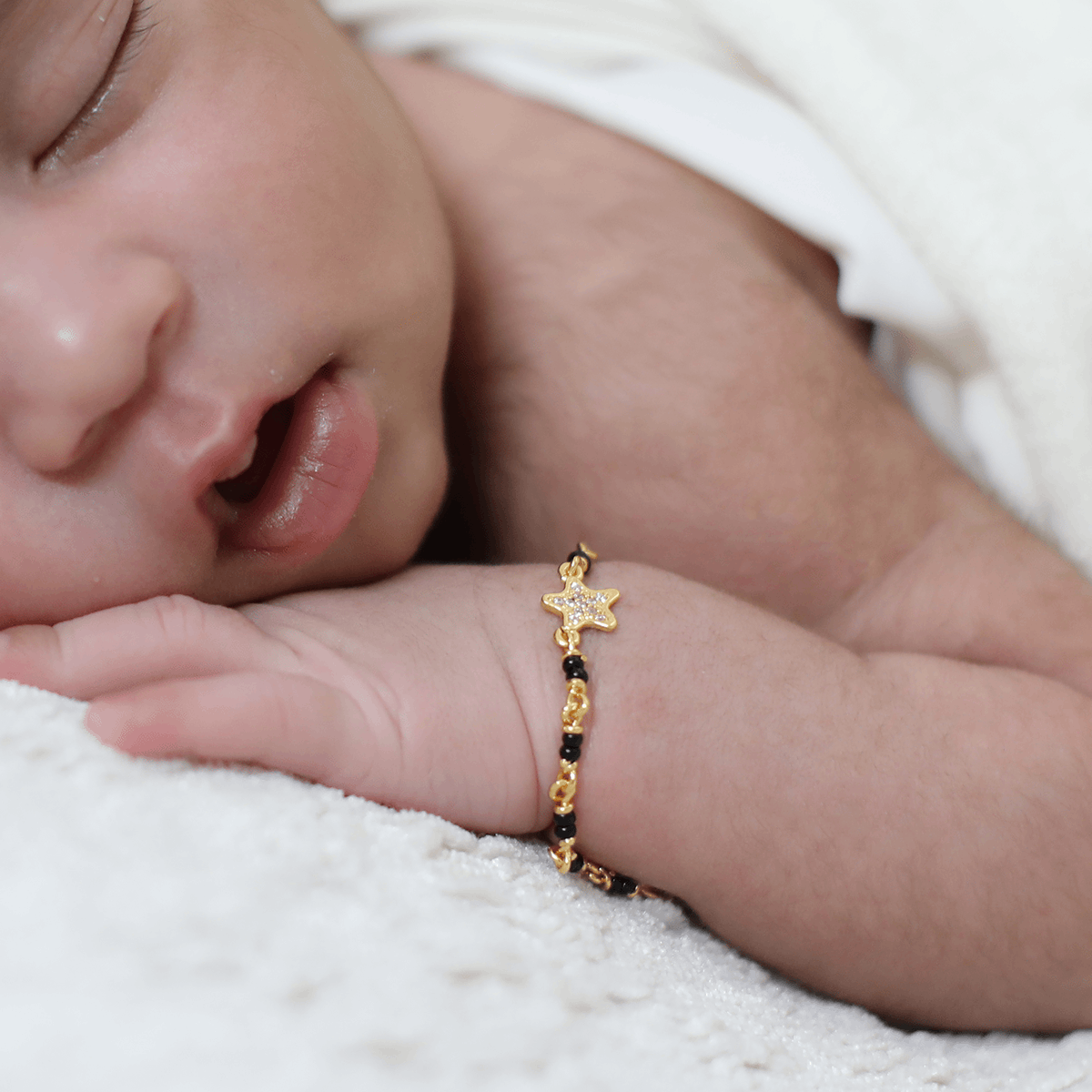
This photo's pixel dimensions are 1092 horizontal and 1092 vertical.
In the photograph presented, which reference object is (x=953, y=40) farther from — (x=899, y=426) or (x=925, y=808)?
(x=925, y=808)

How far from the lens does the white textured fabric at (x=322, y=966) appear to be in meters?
0.39

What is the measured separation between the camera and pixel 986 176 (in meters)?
0.87

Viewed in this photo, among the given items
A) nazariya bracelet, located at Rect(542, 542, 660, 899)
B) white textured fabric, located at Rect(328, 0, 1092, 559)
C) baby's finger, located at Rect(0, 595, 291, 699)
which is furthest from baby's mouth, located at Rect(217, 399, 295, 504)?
white textured fabric, located at Rect(328, 0, 1092, 559)

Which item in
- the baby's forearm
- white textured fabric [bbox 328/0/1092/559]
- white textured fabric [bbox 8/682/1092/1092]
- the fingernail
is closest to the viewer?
white textured fabric [bbox 8/682/1092/1092]

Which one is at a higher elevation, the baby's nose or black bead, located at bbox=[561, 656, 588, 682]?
the baby's nose

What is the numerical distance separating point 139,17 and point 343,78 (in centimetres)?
16

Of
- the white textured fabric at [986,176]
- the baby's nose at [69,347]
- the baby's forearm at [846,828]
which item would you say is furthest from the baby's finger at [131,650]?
the white textured fabric at [986,176]

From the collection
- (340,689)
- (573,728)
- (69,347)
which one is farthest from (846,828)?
(69,347)

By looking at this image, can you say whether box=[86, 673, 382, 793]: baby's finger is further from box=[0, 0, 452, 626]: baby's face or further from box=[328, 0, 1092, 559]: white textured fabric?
box=[328, 0, 1092, 559]: white textured fabric

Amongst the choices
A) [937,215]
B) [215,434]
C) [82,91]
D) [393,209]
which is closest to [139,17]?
[82,91]

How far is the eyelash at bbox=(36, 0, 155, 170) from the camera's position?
2.07 feet

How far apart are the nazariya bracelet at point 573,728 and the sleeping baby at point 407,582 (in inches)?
0.5

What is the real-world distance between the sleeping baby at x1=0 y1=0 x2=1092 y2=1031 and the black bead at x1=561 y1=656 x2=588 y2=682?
0.06ft

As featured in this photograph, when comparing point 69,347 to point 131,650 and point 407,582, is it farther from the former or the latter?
point 407,582
